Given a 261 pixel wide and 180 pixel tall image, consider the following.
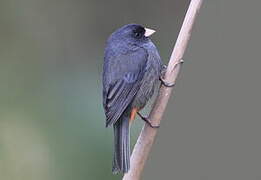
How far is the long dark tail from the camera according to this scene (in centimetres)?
289

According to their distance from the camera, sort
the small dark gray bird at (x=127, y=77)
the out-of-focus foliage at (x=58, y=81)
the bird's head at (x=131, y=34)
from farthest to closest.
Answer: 1. the out-of-focus foliage at (x=58, y=81)
2. the bird's head at (x=131, y=34)
3. the small dark gray bird at (x=127, y=77)

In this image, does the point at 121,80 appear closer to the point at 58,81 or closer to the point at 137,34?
the point at 137,34

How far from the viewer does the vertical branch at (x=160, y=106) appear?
2.39 m

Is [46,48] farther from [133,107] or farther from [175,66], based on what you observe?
[175,66]

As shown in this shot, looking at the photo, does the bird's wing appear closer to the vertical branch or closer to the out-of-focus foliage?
the vertical branch

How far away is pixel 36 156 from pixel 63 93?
45cm

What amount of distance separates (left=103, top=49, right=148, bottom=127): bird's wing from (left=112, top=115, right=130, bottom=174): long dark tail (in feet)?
0.17

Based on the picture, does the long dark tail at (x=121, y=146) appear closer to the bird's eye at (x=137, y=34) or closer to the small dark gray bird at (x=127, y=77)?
the small dark gray bird at (x=127, y=77)

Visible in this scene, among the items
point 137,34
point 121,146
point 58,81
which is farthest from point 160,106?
point 58,81

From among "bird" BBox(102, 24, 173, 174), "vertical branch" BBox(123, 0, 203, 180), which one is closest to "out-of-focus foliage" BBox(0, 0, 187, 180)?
"bird" BBox(102, 24, 173, 174)

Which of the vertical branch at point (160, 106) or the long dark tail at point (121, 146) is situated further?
the long dark tail at point (121, 146)

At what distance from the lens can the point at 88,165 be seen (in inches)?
153

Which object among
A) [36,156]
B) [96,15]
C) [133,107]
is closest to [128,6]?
[96,15]

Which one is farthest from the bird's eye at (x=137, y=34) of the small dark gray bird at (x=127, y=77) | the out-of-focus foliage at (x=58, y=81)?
the out-of-focus foliage at (x=58, y=81)
